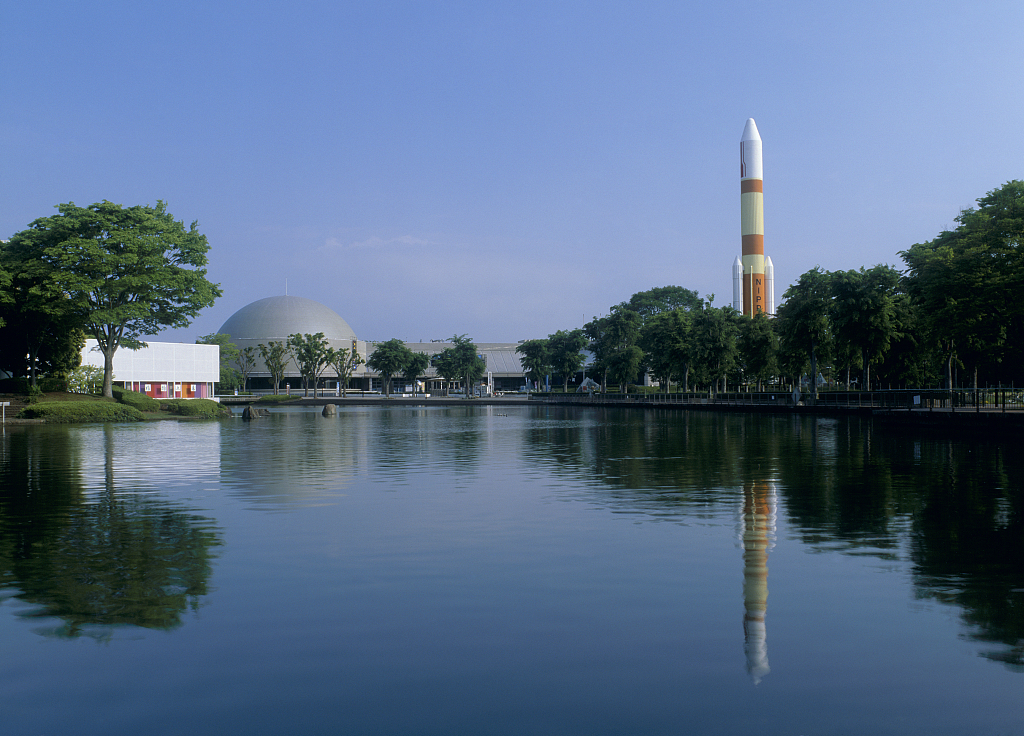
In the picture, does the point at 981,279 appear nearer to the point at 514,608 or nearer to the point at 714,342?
the point at 714,342

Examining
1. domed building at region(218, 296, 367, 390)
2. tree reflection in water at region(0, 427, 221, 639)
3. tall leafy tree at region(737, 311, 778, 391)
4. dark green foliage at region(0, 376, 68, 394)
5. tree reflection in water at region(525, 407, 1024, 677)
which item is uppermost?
domed building at region(218, 296, 367, 390)

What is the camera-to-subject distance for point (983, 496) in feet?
52.6

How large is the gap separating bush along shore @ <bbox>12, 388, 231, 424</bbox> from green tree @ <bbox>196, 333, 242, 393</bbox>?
195ft

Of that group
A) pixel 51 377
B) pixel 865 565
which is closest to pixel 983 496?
pixel 865 565

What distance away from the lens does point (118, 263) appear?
57156 mm

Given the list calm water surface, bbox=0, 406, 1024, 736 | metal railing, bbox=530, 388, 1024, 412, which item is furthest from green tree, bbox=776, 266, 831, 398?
calm water surface, bbox=0, 406, 1024, 736

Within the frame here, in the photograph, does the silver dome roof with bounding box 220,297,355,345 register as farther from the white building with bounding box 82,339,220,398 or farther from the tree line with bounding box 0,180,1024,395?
the tree line with bounding box 0,180,1024,395

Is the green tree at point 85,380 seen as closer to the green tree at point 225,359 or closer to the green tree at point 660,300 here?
the green tree at point 225,359

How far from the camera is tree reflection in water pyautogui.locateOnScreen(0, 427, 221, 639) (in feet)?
26.7

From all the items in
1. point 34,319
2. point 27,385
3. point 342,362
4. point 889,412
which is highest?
point 34,319

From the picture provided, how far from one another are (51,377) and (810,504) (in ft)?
211

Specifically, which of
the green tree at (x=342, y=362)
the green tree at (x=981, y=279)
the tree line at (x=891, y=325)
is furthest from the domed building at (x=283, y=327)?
the green tree at (x=981, y=279)

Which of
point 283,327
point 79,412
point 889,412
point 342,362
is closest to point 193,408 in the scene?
point 79,412

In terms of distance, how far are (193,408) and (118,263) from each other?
11.9 metres
